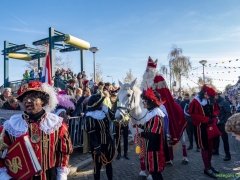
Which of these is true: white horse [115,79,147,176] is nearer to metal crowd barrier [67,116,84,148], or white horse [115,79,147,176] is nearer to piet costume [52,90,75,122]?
piet costume [52,90,75,122]

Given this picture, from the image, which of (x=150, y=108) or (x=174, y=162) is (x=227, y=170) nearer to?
(x=174, y=162)

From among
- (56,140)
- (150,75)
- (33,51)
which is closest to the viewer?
(56,140)

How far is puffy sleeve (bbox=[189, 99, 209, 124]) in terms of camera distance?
211 inches

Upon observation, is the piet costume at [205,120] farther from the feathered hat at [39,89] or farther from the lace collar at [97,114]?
the feathered hat at [39,89]

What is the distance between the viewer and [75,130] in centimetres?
671

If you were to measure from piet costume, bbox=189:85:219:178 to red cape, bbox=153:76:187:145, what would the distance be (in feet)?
1.73

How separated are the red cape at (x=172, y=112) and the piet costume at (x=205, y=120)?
53cm

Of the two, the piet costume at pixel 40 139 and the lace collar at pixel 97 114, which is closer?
the piet costume at pixel 40 139

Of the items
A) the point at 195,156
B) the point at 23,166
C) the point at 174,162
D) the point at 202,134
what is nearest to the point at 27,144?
the point at 23,166

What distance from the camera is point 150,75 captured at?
655 cm

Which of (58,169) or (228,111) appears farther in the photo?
(228,111)

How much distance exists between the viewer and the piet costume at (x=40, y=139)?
7.72ft

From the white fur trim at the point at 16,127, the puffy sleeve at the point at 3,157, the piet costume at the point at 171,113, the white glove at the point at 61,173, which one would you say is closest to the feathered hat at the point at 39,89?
the white fur trim at the point at 16,127

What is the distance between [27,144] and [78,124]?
458 cm
